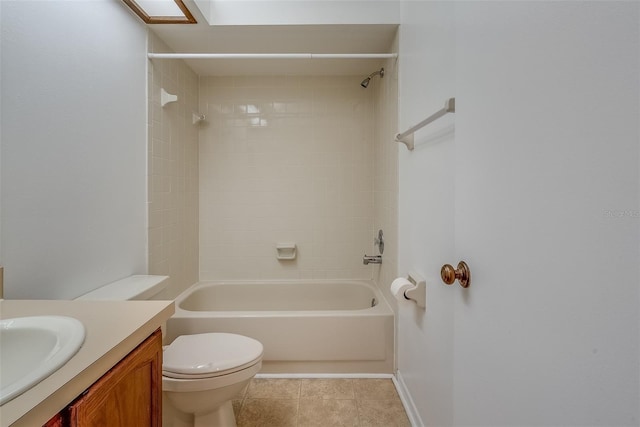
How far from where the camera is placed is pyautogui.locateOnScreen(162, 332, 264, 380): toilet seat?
118 centimetres

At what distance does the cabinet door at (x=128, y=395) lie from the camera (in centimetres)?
57

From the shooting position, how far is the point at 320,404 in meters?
1.59

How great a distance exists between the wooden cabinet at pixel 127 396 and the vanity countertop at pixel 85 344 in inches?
1.0

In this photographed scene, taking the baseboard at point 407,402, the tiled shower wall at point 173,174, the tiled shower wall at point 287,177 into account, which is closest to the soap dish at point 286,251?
the tiled shower wall at point 287,177

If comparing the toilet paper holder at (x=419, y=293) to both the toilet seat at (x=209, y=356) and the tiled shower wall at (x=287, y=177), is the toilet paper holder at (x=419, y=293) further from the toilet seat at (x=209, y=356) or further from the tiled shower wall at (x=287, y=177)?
the tiled shower wall at (x=287, y=177)

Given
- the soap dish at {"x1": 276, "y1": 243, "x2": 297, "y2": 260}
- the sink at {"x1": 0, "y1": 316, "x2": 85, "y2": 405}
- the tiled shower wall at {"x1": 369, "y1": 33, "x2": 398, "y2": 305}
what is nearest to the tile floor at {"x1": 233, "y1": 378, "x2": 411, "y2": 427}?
the tiled shower wall at {"x1": 369, "y1": 33, "x2": 398, "y2": 305}

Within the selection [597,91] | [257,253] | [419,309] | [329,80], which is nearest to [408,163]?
[419,309]

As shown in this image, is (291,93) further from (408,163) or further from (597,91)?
(597,91)

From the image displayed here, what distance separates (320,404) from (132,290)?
3.76ft

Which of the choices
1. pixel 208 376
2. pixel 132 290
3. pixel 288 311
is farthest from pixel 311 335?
pixel 132 290

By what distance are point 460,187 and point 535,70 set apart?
1.04 feet

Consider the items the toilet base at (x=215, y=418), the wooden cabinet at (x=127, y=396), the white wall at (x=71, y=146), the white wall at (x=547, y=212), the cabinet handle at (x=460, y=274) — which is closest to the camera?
the white wall at (x=547, y=212)

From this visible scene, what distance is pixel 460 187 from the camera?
30.4 inches

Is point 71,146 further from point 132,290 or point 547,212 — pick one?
point 547,212
